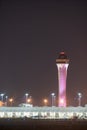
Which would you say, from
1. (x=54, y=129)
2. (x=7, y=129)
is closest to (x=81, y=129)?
(x=54, y=129)

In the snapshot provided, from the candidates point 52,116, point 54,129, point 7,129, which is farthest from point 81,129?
point 52,116

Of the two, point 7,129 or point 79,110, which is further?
point 79,110

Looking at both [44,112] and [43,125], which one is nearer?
[43,125]

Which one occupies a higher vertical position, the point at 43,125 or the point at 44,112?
the point at 44,112

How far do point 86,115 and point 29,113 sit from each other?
51.0ft

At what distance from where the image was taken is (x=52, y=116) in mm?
186125

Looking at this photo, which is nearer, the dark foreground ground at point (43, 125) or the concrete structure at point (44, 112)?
the dark foreground ground at point (43, 125)

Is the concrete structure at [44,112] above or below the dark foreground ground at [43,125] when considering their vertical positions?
above

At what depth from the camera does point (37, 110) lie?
192m

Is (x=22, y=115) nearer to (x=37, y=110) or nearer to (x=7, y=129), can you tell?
(x=37, y=110)

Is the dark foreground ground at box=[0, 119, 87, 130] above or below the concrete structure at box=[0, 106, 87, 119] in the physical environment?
below

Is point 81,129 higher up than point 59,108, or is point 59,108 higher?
point 59,108

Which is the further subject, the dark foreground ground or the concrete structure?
the concrete structure

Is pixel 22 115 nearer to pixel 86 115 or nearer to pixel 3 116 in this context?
pixel 3 116
